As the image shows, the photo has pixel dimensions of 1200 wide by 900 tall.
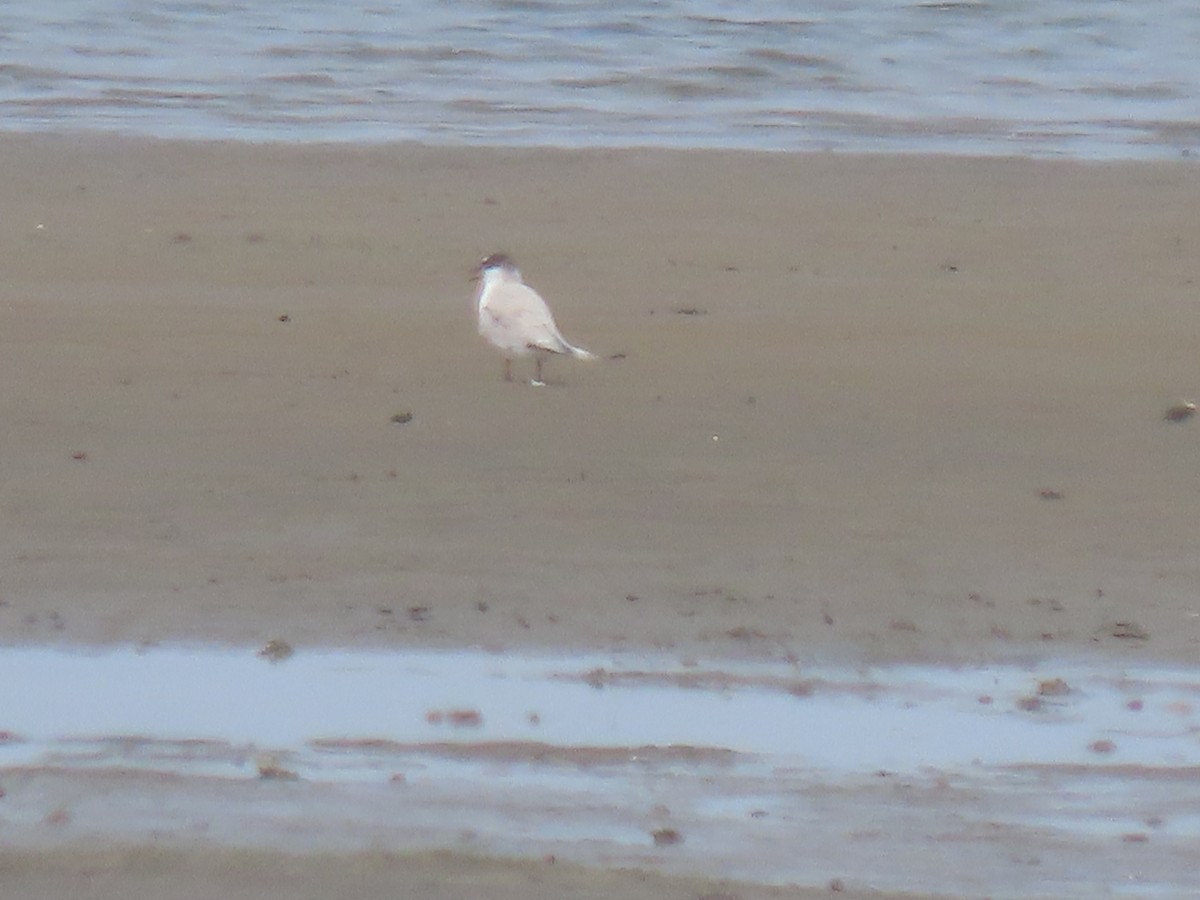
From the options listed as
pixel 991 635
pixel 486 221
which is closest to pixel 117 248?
pixel 486 221

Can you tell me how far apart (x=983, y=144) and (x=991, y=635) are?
26.0 ft

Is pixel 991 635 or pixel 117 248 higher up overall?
pixel 991 635

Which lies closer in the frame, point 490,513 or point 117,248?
point 490,513

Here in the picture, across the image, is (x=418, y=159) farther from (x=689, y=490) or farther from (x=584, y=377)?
(x=689, y=490)

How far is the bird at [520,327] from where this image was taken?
8102mm

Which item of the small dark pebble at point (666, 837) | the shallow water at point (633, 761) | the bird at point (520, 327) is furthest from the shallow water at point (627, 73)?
the small dark pebble at point (666, 837)

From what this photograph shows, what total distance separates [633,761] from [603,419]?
299 cm

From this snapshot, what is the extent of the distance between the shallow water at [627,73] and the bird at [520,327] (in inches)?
182

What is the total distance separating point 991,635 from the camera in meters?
5.64

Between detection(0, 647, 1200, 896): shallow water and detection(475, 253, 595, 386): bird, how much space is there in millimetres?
2802

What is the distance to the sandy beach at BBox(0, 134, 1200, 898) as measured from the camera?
227 inches

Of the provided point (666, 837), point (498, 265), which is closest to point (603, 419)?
point (498, 265)

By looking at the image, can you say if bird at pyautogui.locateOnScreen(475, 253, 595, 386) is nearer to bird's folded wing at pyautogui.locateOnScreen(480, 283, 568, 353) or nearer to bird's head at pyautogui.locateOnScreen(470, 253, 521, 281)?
bird's folded wing at pyautogui.locateOnScreen(480, 283, 568, 353)

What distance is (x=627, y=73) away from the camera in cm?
1568
